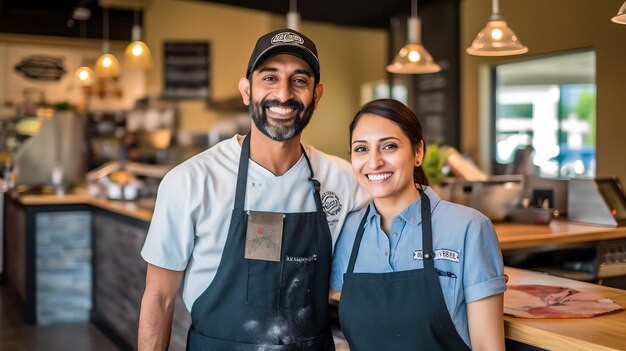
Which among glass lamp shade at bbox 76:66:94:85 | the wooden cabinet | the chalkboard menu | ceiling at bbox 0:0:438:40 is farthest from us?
the chalkboard menu

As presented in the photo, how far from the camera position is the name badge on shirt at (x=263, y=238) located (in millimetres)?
2115

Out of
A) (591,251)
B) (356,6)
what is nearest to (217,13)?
(356,6)

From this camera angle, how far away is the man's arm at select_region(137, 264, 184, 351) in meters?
2.16

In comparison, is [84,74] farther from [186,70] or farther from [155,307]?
[155,307]

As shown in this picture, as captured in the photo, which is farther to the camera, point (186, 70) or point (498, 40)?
point (186, 70)

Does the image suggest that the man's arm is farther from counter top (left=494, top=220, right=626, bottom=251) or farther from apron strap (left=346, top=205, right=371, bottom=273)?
counter top (left=494, top=220, right=626, bottom=251)

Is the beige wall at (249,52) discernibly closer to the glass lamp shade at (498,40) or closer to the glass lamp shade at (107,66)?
the glass lamp shade at (107,66)

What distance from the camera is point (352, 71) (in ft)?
36.7

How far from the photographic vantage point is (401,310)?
184 centimetres

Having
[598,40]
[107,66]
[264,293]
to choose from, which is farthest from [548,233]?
[107,66]

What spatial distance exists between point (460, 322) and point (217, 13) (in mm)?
10100

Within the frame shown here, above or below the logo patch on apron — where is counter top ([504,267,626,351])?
below

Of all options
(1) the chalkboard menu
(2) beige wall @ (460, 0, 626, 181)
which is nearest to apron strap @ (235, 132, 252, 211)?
(2) beige wall @ (460, 0, 626, 181)

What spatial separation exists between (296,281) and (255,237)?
176 millimetres
